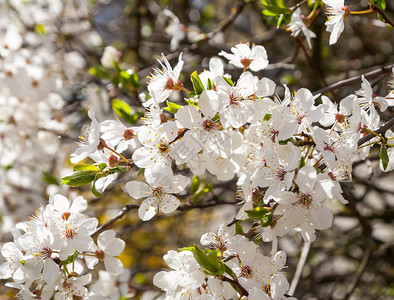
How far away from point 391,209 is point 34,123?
2.42 metres

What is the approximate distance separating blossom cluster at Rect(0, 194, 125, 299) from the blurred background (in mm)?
721

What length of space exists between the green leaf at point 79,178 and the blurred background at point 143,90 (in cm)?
71

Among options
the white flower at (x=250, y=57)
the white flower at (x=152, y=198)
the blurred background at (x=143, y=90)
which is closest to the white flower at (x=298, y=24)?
the white flower at (x=250, y=57)

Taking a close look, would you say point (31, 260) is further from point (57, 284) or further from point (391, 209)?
point (391, 209)

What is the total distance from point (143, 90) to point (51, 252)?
1522 millimetres

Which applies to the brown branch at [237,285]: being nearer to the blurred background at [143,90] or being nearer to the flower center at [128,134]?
the flower center at [128,134]

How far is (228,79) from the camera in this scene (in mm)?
1405

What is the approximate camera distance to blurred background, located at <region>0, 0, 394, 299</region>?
251 centimetres

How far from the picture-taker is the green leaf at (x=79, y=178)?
1.40 meters

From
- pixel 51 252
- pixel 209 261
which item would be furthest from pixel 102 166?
pixel 209 261

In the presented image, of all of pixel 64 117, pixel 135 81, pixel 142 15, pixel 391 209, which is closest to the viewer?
pixel 135 81

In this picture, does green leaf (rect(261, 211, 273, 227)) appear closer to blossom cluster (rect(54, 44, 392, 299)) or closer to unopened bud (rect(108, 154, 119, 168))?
blossom cluster (rect(54, 44, 392, 299))

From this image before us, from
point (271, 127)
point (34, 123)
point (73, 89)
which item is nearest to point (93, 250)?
→ point (271, 127)

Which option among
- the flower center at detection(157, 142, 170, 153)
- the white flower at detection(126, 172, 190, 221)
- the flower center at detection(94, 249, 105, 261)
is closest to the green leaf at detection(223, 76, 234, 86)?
the flower center at detection(157, 142, 170, 153)
